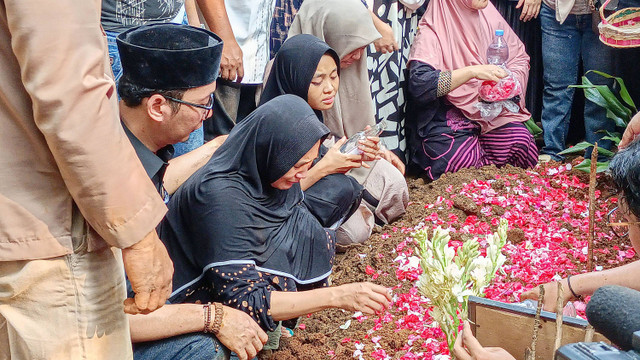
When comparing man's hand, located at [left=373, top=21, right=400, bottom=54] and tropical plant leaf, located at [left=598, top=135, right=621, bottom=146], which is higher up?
man's hand, located at [left=373, top=21, right=400, bottom=54]

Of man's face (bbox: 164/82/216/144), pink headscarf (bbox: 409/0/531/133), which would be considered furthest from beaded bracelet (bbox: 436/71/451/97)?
man's face (bbox: 164/82/216/144)

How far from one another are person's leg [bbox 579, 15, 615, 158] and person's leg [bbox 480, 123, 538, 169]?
1.54 feet

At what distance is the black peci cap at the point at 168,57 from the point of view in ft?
8.43

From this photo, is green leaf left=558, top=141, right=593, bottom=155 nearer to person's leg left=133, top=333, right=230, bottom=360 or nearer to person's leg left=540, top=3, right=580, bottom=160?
person's leg left=540, top=3, right=580, bottom=160

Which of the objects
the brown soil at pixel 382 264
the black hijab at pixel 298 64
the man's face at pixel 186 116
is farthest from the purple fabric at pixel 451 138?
the man's face at pixel 186 116

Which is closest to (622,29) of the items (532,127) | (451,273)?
(532,127)

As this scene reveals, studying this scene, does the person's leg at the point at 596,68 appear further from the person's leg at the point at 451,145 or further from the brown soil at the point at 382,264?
the person's leg at the point at 451,145

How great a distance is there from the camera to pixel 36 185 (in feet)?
6.09

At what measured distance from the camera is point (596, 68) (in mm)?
5688

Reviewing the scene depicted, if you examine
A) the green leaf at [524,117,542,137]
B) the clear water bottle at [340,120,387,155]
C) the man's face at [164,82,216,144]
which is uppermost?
the man's face at [164,82,216,144]

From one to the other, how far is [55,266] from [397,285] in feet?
7.52

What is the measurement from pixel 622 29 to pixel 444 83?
134cm

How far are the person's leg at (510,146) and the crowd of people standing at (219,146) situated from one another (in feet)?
0.05

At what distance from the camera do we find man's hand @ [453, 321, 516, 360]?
208cm
